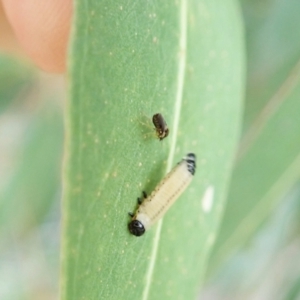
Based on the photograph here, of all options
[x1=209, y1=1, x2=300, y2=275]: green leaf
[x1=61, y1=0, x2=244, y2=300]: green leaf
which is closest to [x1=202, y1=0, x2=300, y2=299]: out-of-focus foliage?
[x1=209, y1=1, x2=300, y2=275]: green leaf

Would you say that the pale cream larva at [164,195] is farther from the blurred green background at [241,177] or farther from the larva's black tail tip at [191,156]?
the blurred green background at [241,177]

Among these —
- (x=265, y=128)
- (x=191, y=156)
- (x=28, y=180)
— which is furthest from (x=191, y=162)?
(x=28, y=180)

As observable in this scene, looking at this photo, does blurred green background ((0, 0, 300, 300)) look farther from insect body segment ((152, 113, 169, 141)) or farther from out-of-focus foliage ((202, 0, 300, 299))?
insect body segment ((152, 113, 169, 141))

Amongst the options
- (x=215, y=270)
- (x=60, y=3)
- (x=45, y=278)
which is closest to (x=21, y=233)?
(x=45, y=278)

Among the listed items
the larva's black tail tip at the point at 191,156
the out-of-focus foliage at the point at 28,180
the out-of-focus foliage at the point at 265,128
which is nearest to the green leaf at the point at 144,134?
the larva's black tail tip at the point at 191,156

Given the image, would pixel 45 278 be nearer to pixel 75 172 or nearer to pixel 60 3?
pixel 60 3

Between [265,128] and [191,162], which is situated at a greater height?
[265,128]

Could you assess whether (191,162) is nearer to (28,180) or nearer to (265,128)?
(265,128)
